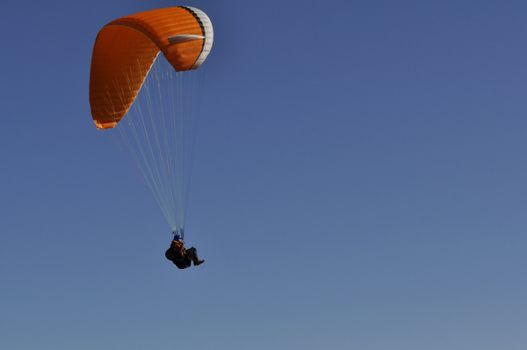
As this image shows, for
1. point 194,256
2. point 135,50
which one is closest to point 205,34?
point 135,50

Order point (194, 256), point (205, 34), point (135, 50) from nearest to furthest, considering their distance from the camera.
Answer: point (194, 256)
point (205, 34)
point (135, 50)

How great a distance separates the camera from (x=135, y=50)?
60.9 meters

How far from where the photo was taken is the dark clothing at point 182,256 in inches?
2309

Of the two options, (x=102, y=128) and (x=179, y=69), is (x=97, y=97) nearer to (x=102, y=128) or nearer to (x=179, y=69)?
(x=102, y=128)

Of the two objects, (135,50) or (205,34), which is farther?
(135,50)

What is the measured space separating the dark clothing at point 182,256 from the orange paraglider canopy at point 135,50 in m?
6.48

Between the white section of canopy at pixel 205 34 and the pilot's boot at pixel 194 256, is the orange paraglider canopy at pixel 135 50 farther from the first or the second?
the pilot's boot at pixel 194 256

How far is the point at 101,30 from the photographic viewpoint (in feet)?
196

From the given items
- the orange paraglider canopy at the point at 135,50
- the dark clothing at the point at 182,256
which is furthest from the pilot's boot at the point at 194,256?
the orange paraglider canopy at the point at 135,50

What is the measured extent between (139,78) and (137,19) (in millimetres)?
4072

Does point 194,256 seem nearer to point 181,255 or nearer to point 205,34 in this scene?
point 181,255

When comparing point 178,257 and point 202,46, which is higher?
point 202,46

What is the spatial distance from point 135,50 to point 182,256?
355 inches

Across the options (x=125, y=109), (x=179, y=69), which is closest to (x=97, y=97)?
(x=125, y=109)
